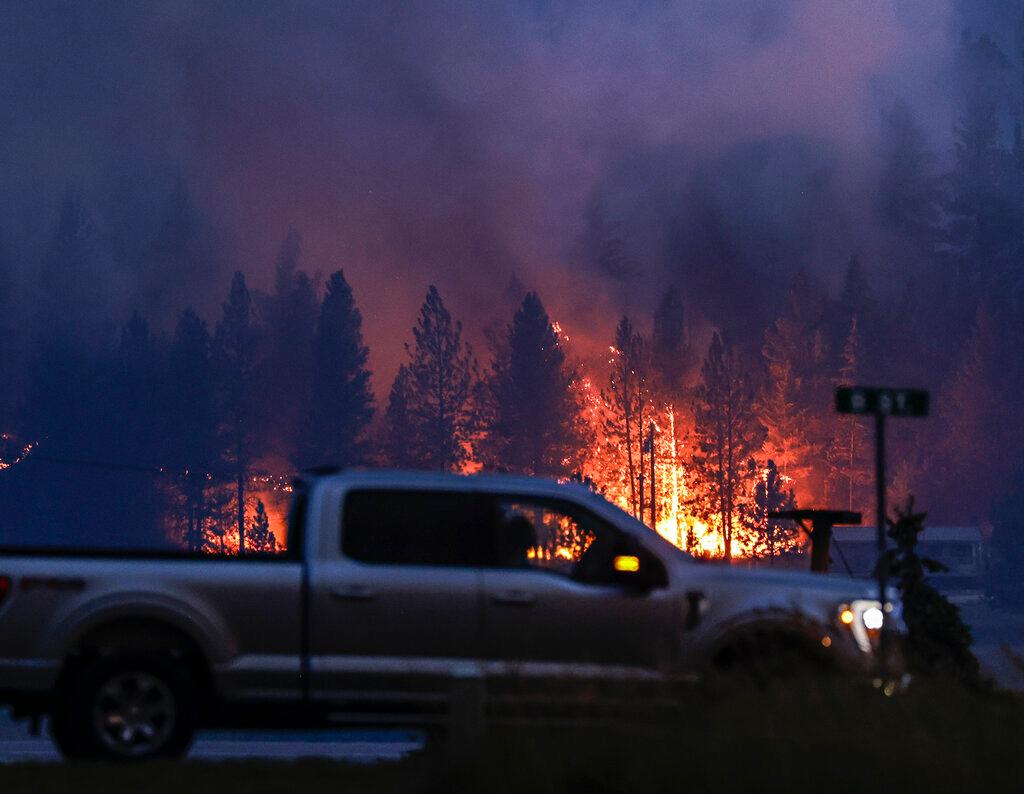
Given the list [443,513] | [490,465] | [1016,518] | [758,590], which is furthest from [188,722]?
[1016,518]

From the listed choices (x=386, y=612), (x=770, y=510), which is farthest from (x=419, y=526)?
(x=770, y=510)

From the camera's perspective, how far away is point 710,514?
169125mm

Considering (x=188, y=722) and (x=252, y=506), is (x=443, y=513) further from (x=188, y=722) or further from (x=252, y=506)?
(x=252, y=506)

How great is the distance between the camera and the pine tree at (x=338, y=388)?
176m

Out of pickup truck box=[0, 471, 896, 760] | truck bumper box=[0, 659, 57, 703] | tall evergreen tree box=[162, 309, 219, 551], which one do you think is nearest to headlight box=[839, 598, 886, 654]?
pickup truck box=[0, 471, 896, 760]

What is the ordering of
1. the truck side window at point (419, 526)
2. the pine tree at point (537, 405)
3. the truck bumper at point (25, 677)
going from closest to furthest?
the truck bumper at point (25, 677) < the truck side window at point (419, 526) < the pine tree at point (537, 405)

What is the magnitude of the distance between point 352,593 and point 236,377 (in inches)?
7256

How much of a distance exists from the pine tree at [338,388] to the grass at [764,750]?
165685 mm

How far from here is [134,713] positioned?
11.9 m

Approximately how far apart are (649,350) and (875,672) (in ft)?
589

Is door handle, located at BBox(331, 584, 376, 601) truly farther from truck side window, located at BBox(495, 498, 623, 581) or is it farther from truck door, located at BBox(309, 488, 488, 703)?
truck side window, located at BBox(495, 498, 623, 581)

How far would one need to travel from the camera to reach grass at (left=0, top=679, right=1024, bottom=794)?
9016 millimetres

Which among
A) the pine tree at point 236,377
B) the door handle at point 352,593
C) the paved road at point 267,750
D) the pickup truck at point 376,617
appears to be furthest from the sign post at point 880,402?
the pine tree at point 236,377

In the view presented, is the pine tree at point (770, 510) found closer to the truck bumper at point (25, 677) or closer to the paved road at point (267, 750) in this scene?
the paved road at point (267, 750)
